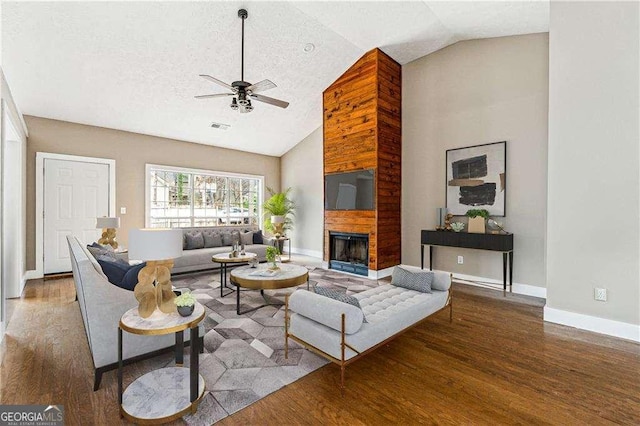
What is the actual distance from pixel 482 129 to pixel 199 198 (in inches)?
248

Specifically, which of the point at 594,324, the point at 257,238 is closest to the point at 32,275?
the point at 257,238

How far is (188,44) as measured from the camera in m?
4.11

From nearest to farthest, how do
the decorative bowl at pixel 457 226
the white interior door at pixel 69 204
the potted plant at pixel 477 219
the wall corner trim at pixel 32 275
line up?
the potted plant at pixel 477 219 < the decorative bowl at pixel 457 226 < the wall corner trim at pixel 32 275 < the white interior door at pixel 69 204

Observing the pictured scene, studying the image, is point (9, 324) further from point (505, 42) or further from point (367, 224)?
point (505, 42)

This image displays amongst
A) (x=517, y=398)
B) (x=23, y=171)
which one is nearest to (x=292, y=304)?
(x=517, y=398)

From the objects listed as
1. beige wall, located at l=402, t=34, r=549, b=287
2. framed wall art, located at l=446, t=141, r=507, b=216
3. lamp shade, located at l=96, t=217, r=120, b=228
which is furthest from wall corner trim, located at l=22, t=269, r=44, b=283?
framed wall art, located at l=446, t=141, r=507, b=216

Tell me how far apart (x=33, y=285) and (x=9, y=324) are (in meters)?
2.04

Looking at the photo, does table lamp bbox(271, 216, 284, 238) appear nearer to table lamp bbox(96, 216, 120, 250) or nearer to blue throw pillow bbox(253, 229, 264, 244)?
blue throw pillow bbox(253, 229, 264, 244)

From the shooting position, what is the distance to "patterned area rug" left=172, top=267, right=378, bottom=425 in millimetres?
1976

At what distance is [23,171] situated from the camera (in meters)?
4.84

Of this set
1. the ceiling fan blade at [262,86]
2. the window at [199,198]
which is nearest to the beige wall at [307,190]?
the window at [199,198]

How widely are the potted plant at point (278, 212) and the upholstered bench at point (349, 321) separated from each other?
4.86 metres

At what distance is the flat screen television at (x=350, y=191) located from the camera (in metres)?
5.43

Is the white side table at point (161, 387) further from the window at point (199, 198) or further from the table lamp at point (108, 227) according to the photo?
the window at point (199, 198)
